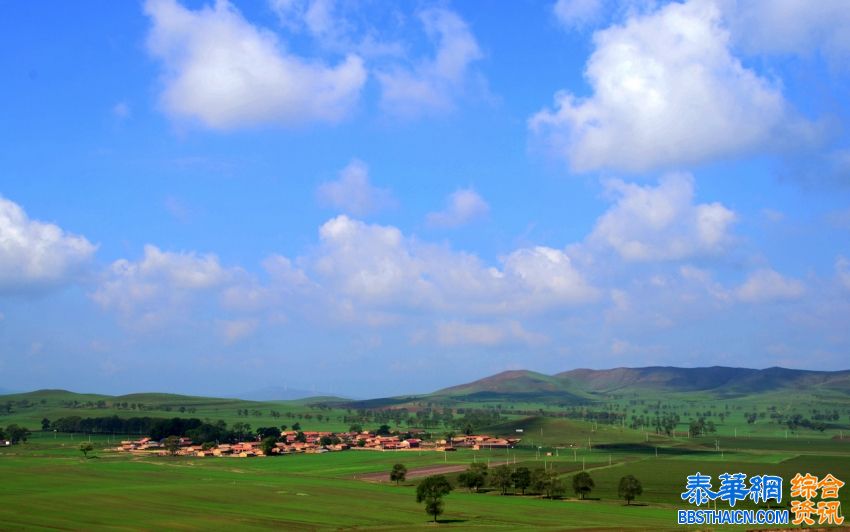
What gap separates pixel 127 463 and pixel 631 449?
10795 centimetres

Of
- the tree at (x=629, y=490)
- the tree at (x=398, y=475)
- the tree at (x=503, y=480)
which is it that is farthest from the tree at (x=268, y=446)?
the tree at (x=629, y=490)

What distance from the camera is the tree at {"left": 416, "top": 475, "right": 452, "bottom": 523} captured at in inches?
3317

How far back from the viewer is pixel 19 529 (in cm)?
7144

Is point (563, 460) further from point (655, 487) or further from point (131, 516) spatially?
point (131, 516)

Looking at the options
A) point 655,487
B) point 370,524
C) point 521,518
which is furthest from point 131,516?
point 655,487

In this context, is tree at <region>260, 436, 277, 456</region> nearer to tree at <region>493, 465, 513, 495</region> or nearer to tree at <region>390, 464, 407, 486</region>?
tree at <region>390, 464, 407, 486</region>

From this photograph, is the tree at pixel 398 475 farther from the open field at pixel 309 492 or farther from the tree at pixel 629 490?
the tree at pixel 629 490

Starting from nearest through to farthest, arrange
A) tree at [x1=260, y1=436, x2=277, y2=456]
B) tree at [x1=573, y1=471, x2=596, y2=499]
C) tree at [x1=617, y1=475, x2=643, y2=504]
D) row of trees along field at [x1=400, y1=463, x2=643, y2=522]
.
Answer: tree at [x1=617, y1=475, x2=643, y2=504] → row of trees along field at [x1=400, y1=463, x2=643, y2=522] → tree at [x1=573, y1=471, x2=596, y2=499] → tree at [x1=260, y1=436, x2=277, y2=456]

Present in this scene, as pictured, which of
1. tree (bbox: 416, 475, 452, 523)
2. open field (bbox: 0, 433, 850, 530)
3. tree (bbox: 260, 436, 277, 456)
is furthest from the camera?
tree (bbox: 260, 436, 277, 456)

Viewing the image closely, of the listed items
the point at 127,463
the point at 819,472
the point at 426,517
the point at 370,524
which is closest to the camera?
the point at 370,524

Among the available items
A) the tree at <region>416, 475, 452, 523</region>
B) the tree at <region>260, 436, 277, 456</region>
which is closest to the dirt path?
the tree at <region>416, 475, 452, 523</region>

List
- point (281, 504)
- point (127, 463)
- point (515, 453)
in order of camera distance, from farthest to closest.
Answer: point (515, 453), point (127, 463), point (281, 504)

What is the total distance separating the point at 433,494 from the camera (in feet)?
280

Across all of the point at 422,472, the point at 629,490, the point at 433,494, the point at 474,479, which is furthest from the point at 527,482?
the point at 433,494
